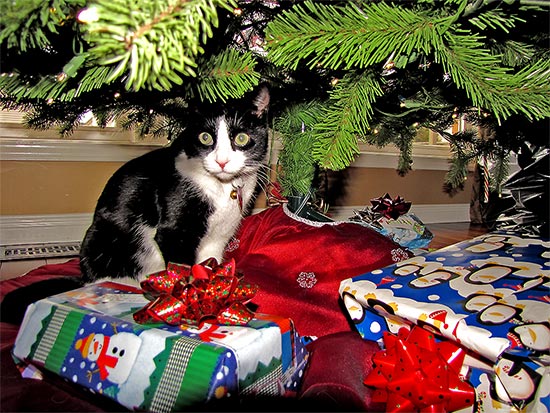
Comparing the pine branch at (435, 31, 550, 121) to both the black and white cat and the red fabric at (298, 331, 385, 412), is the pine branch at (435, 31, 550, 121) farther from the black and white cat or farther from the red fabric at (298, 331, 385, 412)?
the black and white cat

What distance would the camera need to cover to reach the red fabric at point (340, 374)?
536 millimetres

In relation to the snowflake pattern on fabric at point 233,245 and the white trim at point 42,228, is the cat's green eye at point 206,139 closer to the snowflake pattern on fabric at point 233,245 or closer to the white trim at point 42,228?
the snowflake pattern on fabric at point 233,245

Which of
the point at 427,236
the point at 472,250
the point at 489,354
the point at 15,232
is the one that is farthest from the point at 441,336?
the point at 15,232

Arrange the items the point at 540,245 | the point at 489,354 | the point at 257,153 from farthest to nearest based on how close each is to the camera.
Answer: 1. the point at 257,153
2. the point at 540,245
3. the point at 489,354

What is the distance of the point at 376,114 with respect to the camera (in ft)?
2.40

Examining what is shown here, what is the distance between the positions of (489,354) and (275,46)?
44 centimetres

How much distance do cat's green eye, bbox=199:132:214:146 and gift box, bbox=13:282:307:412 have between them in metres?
0.36

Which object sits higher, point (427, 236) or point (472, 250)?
point (472, 250)

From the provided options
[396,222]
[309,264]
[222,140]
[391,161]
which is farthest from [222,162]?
[391,161]

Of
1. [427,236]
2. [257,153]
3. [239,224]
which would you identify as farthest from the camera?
[427,236]

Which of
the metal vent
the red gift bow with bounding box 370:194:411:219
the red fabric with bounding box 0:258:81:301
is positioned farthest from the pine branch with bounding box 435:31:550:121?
the metal vent

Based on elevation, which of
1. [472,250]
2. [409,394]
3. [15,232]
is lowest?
[15,232]

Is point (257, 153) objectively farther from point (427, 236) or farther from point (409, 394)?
point (427, 236)

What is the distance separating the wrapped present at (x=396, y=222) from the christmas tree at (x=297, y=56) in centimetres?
75
